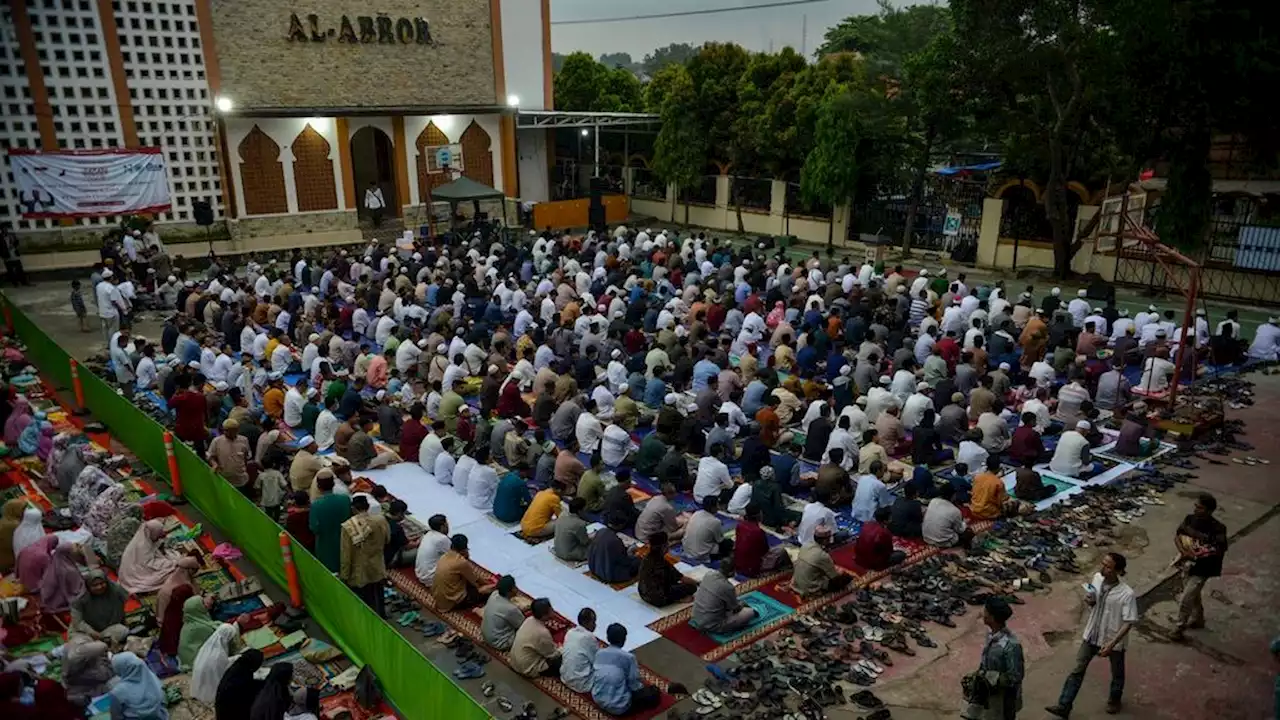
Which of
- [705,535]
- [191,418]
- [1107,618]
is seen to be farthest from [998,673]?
[191,418]

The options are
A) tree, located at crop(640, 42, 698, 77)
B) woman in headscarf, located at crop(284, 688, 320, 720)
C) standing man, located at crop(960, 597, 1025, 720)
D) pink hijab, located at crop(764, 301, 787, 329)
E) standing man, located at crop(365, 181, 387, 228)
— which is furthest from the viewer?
tree, located at crop(640, 42, 698, 77)

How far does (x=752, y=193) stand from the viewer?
30.5 m

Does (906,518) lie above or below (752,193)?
below

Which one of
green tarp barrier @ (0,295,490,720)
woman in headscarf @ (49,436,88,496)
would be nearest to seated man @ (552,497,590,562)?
green tarp barrier @ (0,295,490,720)

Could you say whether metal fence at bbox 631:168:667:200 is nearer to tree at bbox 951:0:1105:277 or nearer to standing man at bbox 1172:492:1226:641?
tree at bbox 951:0:1105:277

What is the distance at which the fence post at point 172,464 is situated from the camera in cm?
1072

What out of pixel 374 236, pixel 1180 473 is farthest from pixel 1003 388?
pixel 374 236

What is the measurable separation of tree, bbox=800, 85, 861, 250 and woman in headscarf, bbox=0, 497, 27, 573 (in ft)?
69.6

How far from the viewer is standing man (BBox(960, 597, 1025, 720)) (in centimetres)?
601

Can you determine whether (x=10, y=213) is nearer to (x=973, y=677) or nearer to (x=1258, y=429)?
(x=973, y=677)

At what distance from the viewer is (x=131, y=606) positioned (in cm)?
856

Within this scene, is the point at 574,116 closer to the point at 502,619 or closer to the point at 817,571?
the point at 817,571

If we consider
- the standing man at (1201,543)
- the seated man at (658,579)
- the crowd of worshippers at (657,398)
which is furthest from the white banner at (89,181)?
the standing man at (1201,543)

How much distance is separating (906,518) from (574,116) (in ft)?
83.6
